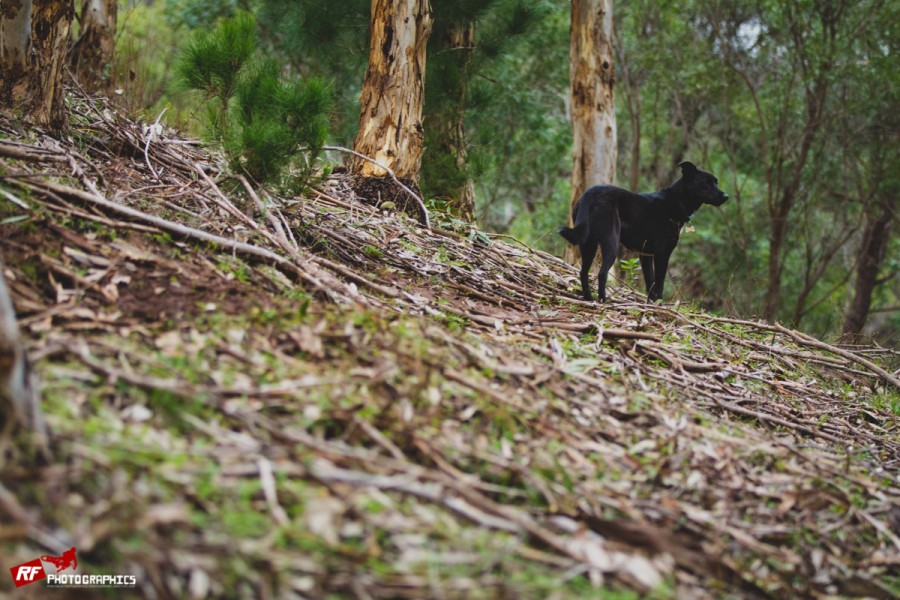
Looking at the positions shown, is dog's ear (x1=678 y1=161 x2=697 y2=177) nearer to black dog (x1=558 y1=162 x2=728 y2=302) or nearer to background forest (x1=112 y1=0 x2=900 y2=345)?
black dog (x1=558 y1=162 x2=728 y2=302)

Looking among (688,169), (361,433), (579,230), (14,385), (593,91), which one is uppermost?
(593,91)

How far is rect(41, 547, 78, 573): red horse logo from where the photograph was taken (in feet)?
6.82

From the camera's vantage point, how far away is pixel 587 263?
599 centimetres

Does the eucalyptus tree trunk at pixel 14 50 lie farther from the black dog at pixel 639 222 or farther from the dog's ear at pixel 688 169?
the dog's ear at pixel 688 169

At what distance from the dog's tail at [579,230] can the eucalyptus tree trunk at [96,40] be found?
5561 mm

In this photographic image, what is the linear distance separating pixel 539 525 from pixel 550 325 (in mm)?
2154

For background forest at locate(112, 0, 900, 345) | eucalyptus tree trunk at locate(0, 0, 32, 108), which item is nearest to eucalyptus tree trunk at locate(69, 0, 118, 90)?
background forest at locate(112, 0, 900, 345)

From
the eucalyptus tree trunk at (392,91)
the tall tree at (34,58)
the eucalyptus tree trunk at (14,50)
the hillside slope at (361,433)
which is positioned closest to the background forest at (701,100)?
the eucalyptus tree trunk at (392,91)

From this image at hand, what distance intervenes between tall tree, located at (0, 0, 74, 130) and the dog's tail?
141 inches

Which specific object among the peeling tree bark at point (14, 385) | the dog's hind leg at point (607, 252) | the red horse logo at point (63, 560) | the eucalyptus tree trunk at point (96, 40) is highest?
the eucalyptus tree trunk at point (96, 40)

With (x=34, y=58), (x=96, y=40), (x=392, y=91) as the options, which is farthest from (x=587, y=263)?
(x=96, y=40)

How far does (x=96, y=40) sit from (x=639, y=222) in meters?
6.88

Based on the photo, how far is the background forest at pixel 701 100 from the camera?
10.2 meters

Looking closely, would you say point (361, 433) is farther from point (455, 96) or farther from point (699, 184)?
point (455, 96)
